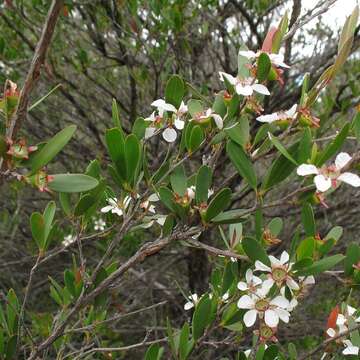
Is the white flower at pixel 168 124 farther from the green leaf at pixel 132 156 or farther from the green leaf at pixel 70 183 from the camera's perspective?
the green leaf at pixel 70 183

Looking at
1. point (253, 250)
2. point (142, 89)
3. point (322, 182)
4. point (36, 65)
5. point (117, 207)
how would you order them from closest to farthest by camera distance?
point (36, 65)
point (322, 182)
point (253, 250)
point (117, 207)
point (142, 89)

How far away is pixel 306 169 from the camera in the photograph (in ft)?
3.27

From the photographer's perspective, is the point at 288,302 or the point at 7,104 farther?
the point at 288,302

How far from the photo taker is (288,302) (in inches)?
44.2

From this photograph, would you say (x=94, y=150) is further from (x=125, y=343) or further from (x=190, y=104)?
(x=190, y=104)

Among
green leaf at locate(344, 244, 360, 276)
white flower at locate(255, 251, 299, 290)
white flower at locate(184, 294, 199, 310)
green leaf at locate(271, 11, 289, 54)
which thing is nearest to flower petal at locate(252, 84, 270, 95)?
green leaf at locate(271, 11, 289, 54)

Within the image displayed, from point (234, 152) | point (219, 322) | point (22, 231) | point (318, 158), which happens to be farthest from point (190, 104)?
point (22, 231)

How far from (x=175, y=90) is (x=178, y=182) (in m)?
0.19

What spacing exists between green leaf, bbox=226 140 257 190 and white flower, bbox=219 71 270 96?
0.10 meters

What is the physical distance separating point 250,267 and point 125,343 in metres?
2.34

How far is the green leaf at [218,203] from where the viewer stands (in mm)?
1040

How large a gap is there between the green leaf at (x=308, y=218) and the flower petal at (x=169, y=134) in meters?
0.31

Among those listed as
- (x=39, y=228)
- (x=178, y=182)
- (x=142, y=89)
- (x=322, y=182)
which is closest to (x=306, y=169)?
(x=322, y=182)

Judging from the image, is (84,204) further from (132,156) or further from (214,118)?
(214,118)
